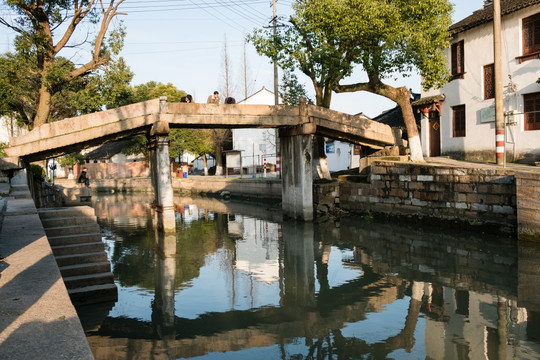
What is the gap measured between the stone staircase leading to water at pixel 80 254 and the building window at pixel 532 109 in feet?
55.7

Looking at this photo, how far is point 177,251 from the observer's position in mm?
14602

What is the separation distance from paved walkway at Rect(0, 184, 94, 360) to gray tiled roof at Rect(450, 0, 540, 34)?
1934 cm

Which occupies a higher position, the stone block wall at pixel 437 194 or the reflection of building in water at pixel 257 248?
the stone block wall at pixel 437 194

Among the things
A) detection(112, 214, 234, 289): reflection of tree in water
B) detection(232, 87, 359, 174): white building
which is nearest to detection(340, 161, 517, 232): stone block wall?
detection(112, 214, 234, 289): reflection of tree in water

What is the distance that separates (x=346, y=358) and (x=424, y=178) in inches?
472

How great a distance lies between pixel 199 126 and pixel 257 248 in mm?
5636

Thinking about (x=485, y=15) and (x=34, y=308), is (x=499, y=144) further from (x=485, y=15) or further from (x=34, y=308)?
(x=34, y=308)

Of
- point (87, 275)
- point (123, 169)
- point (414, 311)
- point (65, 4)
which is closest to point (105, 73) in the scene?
point (65, 4)

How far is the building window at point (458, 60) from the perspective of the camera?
21688mm

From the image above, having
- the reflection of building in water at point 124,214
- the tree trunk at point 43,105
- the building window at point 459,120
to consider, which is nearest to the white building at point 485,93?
the building window at point 459,120

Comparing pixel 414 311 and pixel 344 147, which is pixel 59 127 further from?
pixel 344 147

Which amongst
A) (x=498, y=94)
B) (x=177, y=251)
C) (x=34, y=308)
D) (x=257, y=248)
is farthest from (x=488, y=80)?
(x=34, y=308)

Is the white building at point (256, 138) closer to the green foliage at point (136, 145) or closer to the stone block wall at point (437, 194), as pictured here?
the green foliage at point (136, 145)

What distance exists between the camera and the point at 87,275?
8.45 metres
